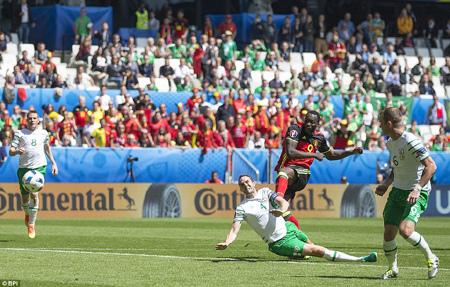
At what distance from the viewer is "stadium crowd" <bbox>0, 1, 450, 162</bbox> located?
84.9 ft

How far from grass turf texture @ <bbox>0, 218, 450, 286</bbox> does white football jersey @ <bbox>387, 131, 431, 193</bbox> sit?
3.66 ft

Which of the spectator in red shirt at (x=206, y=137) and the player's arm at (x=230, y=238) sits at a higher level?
the player's arm at (x=230, y=238)

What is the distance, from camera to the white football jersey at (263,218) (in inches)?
412

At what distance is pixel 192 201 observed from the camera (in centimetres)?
2447

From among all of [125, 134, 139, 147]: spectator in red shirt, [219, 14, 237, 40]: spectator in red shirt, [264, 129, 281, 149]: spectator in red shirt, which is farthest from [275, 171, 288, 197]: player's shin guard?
[219, 14, 237, 40]: spectator in red shirt

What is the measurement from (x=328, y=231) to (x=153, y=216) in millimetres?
6849

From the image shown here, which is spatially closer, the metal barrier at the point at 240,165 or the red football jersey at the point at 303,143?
the red football jersey at the point at 303,143

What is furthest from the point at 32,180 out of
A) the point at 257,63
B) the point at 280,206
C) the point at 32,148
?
the point at 257,63

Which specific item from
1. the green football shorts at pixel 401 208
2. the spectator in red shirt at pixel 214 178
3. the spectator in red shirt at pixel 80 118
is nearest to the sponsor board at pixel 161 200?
the spectator in red shirt at pixel 214 178

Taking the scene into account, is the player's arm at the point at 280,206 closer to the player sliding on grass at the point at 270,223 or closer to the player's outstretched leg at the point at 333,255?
the player sliding on grass at the point at 270,223

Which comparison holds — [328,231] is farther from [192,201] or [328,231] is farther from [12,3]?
[12,3]

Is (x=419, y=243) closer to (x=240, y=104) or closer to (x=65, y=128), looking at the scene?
(x=65, y=128)

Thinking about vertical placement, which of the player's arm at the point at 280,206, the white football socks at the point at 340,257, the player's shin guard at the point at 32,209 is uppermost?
the player's arm at the point at 280,206

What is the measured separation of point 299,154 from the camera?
1251cm
